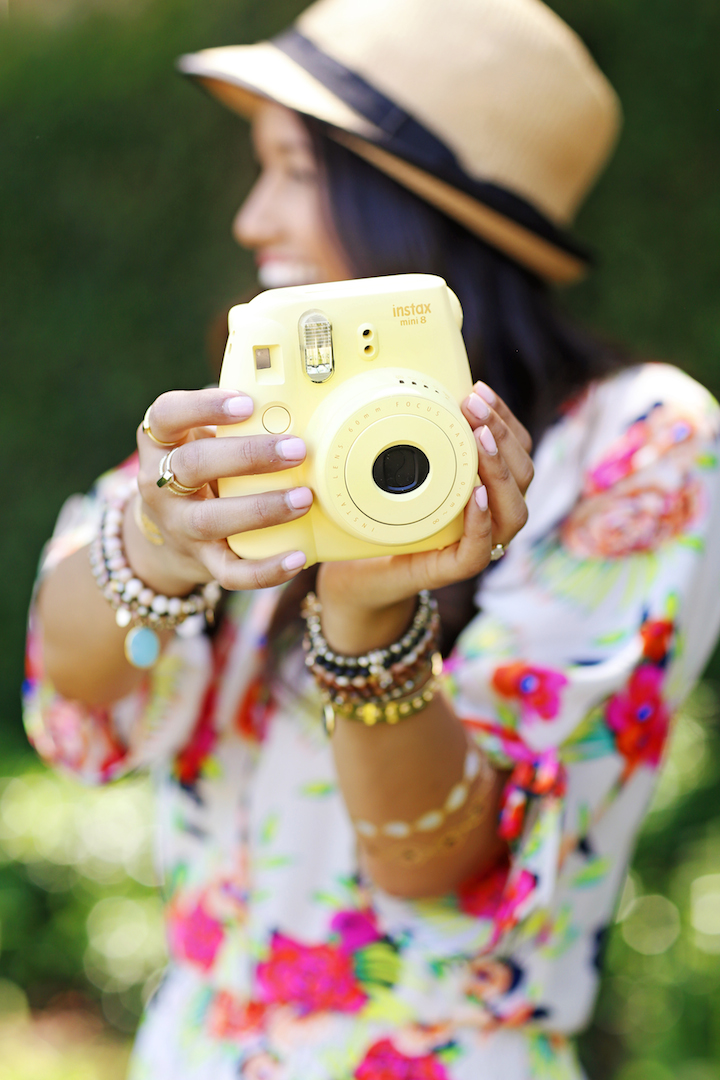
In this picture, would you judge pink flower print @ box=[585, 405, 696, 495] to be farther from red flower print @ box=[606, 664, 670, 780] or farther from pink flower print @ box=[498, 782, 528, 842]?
pink flower print @ box=[498, 782, 528, 842]

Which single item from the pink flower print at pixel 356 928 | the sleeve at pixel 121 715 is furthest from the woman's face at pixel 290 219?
the pink flower print at pixel 356 928

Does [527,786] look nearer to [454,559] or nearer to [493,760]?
[493,760]

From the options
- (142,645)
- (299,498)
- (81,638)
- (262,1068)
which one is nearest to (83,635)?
(81,638)

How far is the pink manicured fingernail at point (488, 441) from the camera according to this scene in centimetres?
52

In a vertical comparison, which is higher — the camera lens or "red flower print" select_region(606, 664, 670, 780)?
the camera lens

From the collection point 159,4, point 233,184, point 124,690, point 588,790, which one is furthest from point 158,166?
point 588,790

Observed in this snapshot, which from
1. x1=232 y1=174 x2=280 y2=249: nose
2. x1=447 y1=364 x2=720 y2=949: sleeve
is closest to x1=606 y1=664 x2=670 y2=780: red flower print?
x1=447 y1=364 x2=720 y2=949: sleeve

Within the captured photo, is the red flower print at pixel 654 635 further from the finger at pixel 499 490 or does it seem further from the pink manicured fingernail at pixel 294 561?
the pink manicured fingernail at pixel 294 561

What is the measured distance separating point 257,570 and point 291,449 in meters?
0.07

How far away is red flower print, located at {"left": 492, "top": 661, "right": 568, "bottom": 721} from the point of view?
30.1 inches

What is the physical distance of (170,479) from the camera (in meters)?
0.53

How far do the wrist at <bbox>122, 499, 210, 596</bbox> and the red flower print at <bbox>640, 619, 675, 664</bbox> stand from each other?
1.25 feet

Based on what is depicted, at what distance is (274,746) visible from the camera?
0.90 metres

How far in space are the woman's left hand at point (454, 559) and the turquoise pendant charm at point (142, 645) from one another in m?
0.14
